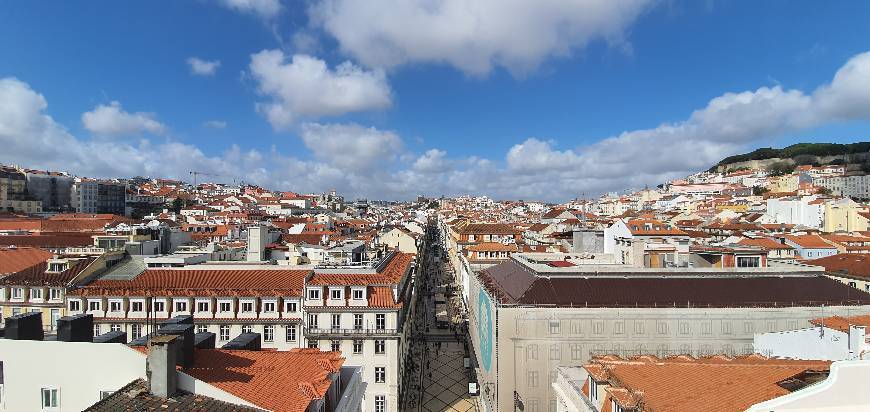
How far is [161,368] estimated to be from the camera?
1369cm

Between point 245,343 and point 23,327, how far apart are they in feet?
23.2

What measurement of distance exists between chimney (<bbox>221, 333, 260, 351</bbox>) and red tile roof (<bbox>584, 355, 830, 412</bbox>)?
13.0 metres

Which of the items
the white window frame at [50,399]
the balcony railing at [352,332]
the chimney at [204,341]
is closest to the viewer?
the white window frame at [50,399]

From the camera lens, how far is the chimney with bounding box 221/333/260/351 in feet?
65.1

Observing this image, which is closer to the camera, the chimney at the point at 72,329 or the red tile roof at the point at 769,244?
the chimney at the point at 72,329

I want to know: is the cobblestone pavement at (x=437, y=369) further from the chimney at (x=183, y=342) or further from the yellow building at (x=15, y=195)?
the yellow building at (x=15, y=195)

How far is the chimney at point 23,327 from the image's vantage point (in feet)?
54.2

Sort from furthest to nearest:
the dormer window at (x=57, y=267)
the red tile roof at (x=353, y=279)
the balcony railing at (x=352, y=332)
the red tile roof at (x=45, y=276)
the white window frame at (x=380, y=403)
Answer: the dormer window at (x=57, y=267) → the red tile roof at (x=45, y=276) → the red tile roof at (x=353, y=279) → the balcony railing at (x=352, y=332) → the white window frame at (x=380, y=403)

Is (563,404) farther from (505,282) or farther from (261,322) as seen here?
(261,322)

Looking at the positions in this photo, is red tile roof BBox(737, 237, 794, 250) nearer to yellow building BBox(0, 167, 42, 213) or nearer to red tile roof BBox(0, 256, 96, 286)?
red tile roof BBox(0, 256, 96, 286)

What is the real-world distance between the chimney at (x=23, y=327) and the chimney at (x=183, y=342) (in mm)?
4232

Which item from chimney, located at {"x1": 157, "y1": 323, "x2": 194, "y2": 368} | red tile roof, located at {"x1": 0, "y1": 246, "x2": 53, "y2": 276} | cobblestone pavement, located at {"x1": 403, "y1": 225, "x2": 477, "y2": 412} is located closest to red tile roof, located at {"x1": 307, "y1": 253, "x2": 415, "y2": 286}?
cobblestone pavement, located at {"x1": 403, "y1": 225, "x2": 477, "y2": 412}

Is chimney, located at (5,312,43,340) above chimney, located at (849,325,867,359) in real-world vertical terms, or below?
above

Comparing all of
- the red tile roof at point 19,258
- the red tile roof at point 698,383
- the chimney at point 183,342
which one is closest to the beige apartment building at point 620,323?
the red tile roof at point 698,383
